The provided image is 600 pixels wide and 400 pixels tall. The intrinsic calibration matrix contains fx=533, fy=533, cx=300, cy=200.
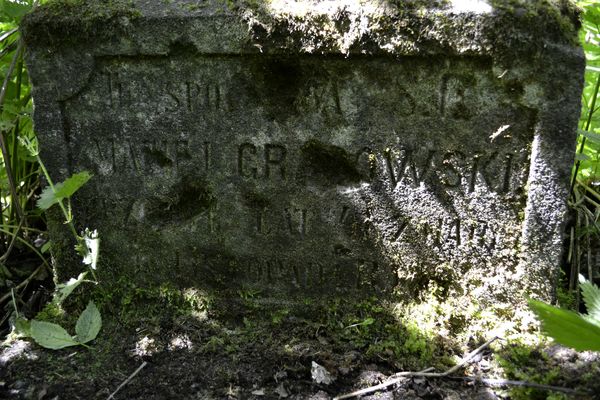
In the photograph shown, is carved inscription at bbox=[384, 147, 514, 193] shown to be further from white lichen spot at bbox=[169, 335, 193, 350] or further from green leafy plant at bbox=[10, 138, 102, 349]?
green leafy plant at bbox=[10, 138, 102, 349]

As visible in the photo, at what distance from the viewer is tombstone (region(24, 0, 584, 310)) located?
6.68 ft

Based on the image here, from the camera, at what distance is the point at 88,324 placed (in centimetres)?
238

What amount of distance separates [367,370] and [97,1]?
190cm

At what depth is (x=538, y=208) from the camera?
2.14 meters

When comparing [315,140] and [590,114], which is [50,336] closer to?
[315,140]

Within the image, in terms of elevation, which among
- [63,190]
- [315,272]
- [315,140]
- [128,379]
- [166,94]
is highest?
[166,94]

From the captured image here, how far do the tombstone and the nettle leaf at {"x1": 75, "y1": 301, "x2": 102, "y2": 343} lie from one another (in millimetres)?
213

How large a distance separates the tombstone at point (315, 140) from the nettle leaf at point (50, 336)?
0.34m

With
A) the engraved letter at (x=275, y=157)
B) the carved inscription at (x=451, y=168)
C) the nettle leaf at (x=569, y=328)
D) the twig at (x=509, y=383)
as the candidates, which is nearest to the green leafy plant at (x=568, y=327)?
the nettle leaf at (x=569, y=328)

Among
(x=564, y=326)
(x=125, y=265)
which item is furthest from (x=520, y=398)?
(x=125, y=265)

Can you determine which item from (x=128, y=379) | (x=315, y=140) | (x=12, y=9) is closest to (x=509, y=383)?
(x=315, y=140)

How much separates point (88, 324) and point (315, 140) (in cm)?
130

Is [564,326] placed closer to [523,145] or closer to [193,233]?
[523,145]

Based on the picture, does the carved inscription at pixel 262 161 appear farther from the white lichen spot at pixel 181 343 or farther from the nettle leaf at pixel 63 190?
the white lichen spot at pixel 181 343
